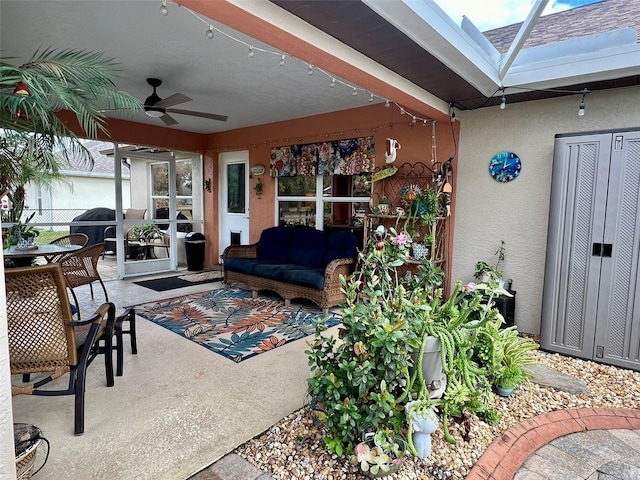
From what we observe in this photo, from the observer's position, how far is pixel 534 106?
365 centimetres

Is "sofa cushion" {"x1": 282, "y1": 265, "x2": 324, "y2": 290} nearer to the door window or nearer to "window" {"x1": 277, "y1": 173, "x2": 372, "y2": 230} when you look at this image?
"window" {"x1": 277, "y1": 173, "x2": 372, "y2": 230}

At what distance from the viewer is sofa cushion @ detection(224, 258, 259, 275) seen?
512 centimetres

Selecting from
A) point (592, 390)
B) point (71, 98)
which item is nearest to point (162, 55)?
point (71, 98)

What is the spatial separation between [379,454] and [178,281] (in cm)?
514

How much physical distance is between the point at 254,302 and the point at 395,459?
3.35 m

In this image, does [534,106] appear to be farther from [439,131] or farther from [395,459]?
[395,459]

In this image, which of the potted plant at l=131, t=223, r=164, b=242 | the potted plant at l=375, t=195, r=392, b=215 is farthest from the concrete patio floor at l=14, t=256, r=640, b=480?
the potted plant at l=131, t=223, r=164, b=242

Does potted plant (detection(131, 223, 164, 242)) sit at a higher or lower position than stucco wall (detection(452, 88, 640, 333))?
lower

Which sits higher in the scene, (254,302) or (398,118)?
(398,118)

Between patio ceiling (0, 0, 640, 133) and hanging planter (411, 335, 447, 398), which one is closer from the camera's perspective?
hanging planter (411, 335, 447, 398)

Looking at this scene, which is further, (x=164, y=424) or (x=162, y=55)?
(x=162, y=55)

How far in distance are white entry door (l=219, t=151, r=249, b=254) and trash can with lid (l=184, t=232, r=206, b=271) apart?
0.39 m

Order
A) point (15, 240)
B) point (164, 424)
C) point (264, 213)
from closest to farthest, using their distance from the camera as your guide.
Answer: point (164, 424), point (15, 240), point (264, 213)

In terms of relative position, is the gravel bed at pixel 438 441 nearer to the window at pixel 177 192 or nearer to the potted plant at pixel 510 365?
the potted plant at pixel 510 365
